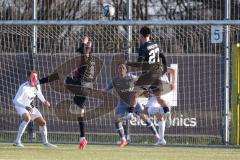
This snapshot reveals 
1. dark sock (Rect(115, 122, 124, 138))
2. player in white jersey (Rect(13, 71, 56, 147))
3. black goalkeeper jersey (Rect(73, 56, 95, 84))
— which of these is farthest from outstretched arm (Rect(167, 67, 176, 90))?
player in white jersey (Rect(13, 71, 56, 147))

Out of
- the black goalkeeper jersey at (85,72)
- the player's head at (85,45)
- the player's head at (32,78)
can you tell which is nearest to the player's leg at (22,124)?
the player's head at (32,78)

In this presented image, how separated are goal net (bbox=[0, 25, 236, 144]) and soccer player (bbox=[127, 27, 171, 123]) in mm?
1383

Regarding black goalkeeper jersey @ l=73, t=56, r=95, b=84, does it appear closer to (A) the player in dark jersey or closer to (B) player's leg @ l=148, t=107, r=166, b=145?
(A) the player in dark jersey

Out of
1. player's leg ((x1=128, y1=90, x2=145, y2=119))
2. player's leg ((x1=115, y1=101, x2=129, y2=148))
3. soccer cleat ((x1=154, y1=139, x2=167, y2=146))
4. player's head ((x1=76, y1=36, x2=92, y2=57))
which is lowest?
soccer cleat ((x1=154, y1=139, x2=167, y2=146))

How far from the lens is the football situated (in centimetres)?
1917

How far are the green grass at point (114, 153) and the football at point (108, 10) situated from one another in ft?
11.2

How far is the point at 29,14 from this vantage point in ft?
64.8

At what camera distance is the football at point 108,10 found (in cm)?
1917

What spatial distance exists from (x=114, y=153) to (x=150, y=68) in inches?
95.8

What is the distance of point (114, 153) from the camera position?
49.6 feet

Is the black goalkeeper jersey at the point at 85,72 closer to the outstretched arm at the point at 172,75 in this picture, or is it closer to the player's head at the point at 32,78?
the player's head at the point at 32,78

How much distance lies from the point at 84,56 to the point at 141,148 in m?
2.16

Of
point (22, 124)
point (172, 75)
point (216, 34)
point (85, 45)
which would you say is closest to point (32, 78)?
point (22, 124)

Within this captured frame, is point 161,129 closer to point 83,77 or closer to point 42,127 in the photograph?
point 83,77
